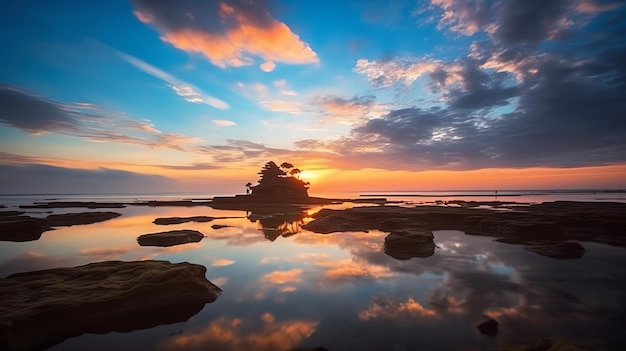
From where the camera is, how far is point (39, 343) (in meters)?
8.93

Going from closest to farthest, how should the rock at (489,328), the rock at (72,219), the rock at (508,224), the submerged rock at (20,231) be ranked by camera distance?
the rock at (489,328), the rock at (508,224), the submerged rock at (20,231), the rock at (72,219)

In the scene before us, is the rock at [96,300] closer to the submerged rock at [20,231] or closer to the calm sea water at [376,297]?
the calm sea water at [376,297]

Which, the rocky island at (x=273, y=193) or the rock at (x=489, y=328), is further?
the rocky island at (x=273, y=193)

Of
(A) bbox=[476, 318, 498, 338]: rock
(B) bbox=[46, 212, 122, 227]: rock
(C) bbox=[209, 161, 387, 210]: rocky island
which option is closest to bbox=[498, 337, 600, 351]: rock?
(A) bbox=[476, 318, 498, 338]: rock

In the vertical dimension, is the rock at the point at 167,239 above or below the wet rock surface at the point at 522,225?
below

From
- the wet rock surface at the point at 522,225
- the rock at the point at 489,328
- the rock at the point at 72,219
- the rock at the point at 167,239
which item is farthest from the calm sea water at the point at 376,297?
the rock at the point at 72,219

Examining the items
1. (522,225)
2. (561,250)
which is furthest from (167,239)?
(522,225)

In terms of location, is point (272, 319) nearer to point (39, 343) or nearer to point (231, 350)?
point (231, 350)

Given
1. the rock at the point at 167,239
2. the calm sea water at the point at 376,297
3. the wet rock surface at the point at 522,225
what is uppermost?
the wet rock surface at the point at 522,225

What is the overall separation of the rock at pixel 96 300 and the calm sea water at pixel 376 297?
773mm

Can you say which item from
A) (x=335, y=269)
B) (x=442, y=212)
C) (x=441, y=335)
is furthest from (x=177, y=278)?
(x=442, y=212)

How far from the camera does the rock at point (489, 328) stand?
9.49 m

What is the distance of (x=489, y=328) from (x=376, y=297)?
4.69 meters

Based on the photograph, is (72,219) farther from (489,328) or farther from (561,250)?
(561,250)
